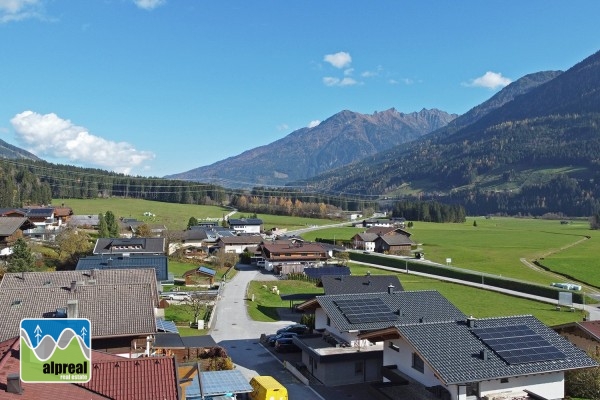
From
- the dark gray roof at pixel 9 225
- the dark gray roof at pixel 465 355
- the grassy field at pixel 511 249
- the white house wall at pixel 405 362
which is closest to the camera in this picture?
the dark gray roof at pixel 465 355

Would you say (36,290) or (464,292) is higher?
(36,290)

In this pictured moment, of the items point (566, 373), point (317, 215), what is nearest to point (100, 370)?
point (566, 373)

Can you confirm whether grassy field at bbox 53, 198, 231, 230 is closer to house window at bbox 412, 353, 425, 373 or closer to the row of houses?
the row of houses

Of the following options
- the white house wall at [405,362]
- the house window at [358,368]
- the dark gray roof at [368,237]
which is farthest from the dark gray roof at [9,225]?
the dark gray roof at [368,237]

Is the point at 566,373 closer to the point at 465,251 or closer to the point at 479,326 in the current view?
the point at 479,326

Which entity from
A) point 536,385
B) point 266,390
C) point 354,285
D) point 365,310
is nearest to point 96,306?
point 266,390

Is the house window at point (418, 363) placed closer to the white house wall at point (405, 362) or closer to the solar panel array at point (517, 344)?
the white house wall at point (405, 362)

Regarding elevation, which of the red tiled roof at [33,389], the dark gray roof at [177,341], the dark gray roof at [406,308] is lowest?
the dark gray roof at [177,341]
